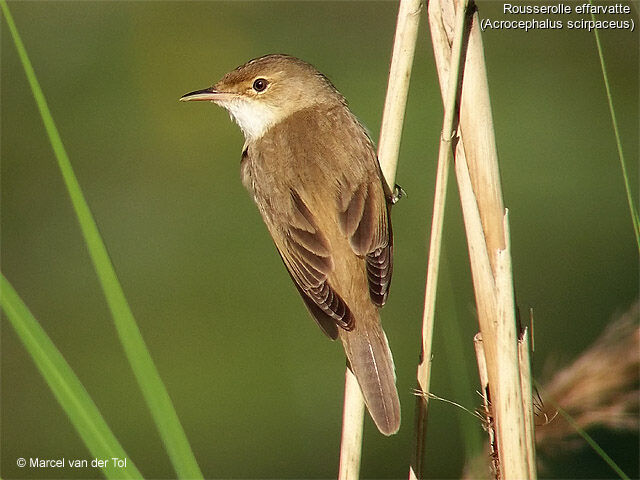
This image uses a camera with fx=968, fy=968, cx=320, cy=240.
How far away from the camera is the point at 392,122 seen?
2561mm

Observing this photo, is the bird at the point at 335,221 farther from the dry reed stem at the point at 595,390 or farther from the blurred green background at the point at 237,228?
the blurred green background at the point at 237,228

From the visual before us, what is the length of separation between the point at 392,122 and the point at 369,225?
1.82 feet

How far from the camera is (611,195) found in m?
6.12

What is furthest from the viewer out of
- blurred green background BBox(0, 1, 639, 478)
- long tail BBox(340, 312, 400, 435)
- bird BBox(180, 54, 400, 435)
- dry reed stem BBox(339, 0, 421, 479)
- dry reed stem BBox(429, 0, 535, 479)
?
blurred green background BBox(0, 1, 639, 478)

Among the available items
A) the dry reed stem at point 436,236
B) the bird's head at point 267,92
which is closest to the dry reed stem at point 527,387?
the dry reed stem at point 436,236

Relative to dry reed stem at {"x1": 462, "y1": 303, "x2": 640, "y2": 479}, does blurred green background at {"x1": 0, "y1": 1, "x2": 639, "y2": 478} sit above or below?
above

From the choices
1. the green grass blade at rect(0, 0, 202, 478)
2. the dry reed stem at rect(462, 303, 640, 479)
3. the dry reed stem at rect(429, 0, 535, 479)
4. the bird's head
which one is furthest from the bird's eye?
the green grass blade at rect(0, 0, 202, 478)

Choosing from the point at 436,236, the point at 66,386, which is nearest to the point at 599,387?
the point at 436,236

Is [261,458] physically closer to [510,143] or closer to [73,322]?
[73,322]

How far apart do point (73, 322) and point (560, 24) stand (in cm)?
364

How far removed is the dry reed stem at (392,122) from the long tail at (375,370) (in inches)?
1.7

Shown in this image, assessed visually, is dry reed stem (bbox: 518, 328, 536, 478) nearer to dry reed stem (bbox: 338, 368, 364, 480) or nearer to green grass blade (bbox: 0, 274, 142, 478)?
dry reed stem (bbox: 338, 368, 364, 480)

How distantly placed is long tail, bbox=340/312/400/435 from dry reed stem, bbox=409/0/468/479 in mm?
253

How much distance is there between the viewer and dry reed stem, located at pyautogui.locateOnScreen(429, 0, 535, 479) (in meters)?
2.17
